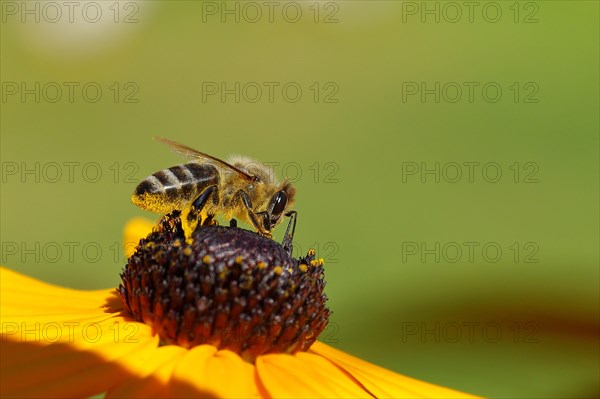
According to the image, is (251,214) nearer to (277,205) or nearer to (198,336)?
(277,205)

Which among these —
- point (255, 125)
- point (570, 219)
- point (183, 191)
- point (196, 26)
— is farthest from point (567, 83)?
point (183, 191)

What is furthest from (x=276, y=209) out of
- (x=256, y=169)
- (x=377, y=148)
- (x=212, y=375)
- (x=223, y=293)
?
(x=377, y=148)

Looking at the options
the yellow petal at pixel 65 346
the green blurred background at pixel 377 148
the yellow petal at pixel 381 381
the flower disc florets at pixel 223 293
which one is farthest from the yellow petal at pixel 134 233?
the green blurred background at pixel 377 148

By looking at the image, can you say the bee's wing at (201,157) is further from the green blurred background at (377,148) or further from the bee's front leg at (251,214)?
the green blurred background at (377,148)

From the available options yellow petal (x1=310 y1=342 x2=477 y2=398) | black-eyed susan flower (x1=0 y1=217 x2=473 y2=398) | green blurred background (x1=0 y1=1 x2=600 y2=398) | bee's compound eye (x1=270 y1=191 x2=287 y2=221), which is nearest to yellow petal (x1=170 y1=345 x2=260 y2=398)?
black-eyed susan flower (x1=0 y1=217 x2=473 y2=398)

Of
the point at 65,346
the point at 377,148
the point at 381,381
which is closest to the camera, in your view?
the point at 65,346

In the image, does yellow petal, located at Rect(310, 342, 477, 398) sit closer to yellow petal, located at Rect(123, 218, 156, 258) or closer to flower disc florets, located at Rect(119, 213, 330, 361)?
flower disc florets, located at Rect(119, 213, 330, 361)
